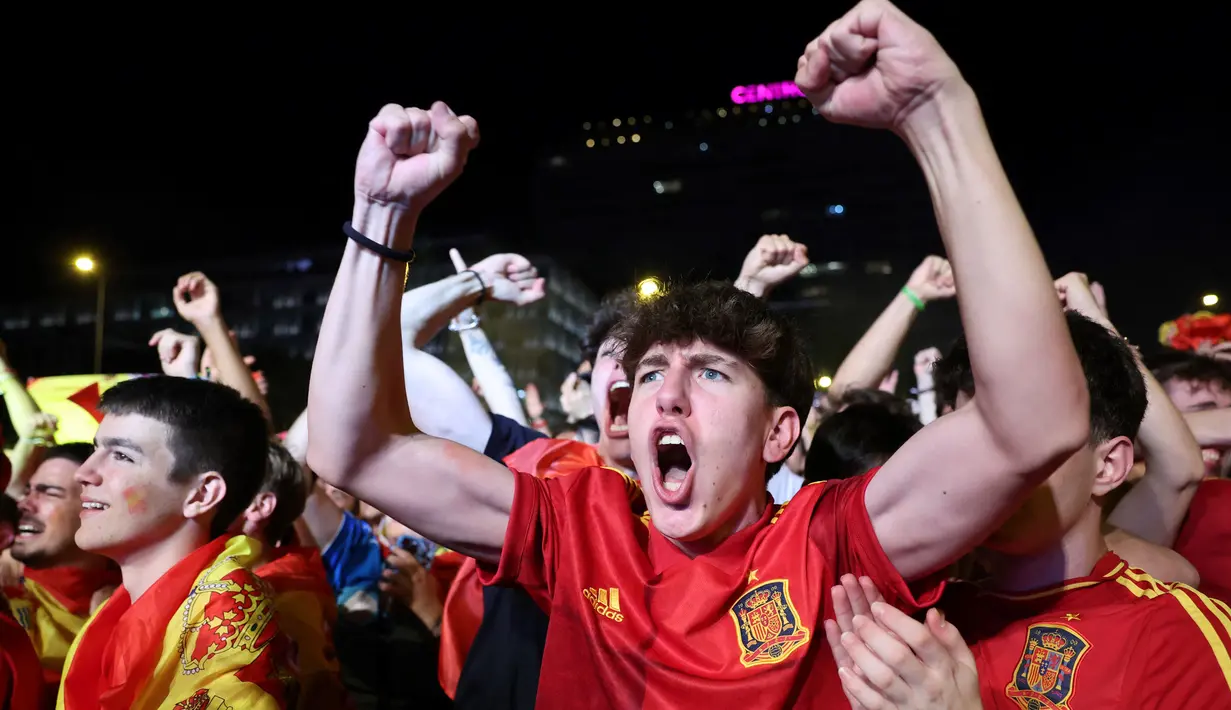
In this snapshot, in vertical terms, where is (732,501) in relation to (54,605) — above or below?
above

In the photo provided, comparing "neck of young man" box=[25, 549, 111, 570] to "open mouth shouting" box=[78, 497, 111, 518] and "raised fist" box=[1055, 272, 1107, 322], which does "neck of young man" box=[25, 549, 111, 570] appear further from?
"raised fist" box=[1055, 272, 1107, 322]

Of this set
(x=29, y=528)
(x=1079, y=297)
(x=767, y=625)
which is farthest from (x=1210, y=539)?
(x=29, y=528)

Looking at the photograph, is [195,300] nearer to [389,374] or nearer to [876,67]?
[389,374]

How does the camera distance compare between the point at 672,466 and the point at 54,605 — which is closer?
the point at 672,466

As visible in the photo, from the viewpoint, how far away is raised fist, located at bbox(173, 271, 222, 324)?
370 centimetres

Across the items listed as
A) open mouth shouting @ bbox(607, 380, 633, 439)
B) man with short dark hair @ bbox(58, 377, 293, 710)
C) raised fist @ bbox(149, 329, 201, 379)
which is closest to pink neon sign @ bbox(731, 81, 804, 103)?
raised fist @ bbox(149, 329, 201, 379)

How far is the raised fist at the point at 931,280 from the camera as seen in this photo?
11.2 feet

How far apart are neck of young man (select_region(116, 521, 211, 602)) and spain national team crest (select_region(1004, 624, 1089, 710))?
225 cm

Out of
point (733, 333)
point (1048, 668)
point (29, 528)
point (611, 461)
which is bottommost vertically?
point (29, 528)

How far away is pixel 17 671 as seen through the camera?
7.95 ft

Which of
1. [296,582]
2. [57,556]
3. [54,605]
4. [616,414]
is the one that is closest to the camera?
[616,414]

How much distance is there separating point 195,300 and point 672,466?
9.15 feet

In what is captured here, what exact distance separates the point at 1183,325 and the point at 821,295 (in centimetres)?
1969

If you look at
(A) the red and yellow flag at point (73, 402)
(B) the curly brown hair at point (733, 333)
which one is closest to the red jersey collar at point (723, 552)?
(B) the curly brown hair at point (733, 333)
